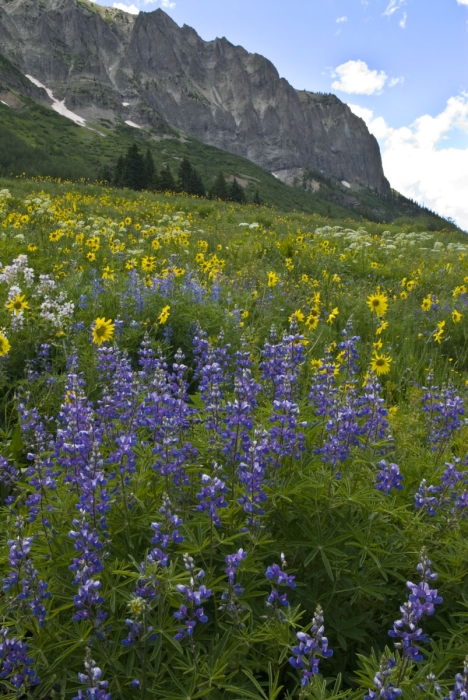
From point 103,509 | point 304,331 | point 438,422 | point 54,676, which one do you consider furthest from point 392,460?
point 304,331

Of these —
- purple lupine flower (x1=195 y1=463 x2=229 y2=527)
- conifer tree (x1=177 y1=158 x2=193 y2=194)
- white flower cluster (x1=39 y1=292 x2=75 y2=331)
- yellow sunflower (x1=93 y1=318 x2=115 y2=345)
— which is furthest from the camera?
conifer tree (x1=177 y1=158 x2=193 y2=194)

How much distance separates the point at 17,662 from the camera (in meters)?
1.54

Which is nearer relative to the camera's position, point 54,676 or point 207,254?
point 54,676

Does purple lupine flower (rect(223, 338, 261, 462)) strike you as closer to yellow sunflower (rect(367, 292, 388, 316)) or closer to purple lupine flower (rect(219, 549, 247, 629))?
purple lupine flower (rect(219, 549, 247, 629))

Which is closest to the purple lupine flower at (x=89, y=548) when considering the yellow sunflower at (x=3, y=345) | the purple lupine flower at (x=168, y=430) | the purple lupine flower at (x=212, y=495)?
the purple lupine flower at (x=168, y=430)

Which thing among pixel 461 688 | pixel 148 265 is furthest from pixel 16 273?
pixel 461 688

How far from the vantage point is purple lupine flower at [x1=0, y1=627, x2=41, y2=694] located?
150 cm

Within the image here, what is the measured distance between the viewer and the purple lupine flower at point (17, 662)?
59.2 inches

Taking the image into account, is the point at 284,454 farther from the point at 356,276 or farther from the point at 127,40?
the point at 127,40

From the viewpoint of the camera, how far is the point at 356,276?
9586mm

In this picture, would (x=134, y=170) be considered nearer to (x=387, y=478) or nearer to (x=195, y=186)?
(x=195, y=186)

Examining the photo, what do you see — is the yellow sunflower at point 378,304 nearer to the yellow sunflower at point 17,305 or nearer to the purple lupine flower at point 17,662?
the yellow sunflower at point 17,305

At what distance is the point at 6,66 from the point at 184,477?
5912 inches

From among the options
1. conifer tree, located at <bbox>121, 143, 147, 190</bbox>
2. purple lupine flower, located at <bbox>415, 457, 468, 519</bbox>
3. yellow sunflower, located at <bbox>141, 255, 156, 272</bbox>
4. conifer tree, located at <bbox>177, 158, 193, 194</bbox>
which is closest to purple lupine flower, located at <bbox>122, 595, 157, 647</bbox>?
purple lupine flower, located at <bbox>415, 457, 468, 519</bbox>
